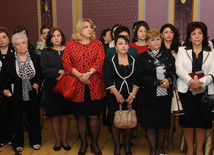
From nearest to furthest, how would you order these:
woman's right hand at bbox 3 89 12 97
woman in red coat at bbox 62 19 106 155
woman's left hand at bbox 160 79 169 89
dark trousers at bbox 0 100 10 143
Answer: woman's left hand at bbox 160 79 169 89
woman in red coat at bbox 62 19 106 155
woman's right hand at bbox 3 89 12 97
dark trousers at bbox 0 100 10 143

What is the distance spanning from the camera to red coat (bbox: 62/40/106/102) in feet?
10.5

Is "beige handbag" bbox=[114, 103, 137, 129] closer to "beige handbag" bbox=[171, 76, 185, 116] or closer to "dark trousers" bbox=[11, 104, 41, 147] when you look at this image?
"beige handbag" bbox=[171, 76, 185, 116]

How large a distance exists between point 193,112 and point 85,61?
141 centimetres

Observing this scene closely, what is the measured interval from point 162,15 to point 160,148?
3.56 meters

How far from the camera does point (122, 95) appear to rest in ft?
10.3

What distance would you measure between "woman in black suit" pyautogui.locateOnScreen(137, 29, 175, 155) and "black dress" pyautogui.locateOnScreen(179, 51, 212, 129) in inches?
7.4

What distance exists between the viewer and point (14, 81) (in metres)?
3.46

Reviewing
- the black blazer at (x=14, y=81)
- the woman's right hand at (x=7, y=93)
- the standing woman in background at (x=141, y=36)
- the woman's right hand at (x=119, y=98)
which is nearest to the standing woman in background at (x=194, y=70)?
the woman's right hand at (x=119, y=98)

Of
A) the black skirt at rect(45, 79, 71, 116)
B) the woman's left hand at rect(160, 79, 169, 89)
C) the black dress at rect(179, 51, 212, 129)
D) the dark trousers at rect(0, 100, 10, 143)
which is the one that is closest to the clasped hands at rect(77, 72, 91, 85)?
the black skirt at rect(45, 79, 71, 116)

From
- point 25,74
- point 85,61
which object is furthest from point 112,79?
point 25,74

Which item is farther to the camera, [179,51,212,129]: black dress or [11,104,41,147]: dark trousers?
[11,104,41,147]: dark trousers

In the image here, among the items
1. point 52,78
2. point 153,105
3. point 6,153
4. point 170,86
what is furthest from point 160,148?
point 6,153

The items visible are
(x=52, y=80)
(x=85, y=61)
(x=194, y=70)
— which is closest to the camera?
(x=194, y=70)

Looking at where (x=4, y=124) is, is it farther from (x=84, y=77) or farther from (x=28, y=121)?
(x=84, y=77)
